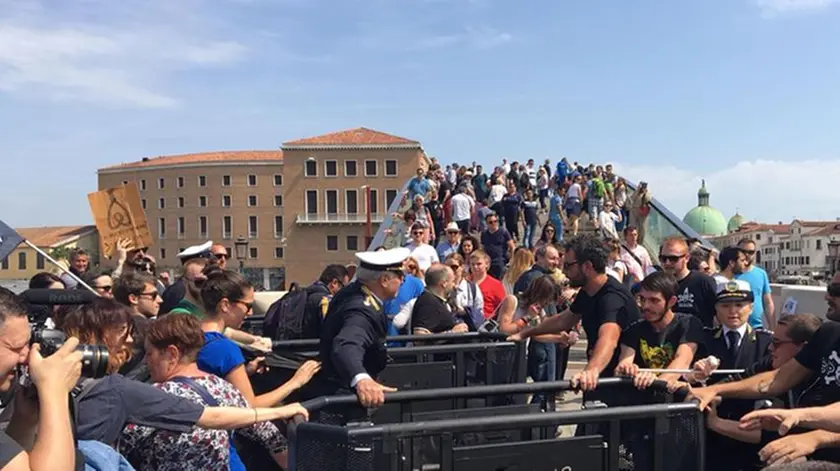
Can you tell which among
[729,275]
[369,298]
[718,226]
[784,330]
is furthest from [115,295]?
[718,226]

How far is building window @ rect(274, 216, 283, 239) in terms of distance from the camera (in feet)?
295

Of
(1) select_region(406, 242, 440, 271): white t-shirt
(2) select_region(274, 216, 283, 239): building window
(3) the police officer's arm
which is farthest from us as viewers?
(2) select_region(274, 216, 283, 239): building window

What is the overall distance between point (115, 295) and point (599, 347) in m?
3.42

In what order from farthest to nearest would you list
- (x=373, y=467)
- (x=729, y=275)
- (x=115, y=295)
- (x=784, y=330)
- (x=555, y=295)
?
(x=729, y=275), (x=555, y=295), (x=115, y=295), (x=784, y=330), (x=373, y=467)

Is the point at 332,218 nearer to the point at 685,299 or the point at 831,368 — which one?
the point at 685,299

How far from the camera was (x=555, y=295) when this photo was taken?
6.93m

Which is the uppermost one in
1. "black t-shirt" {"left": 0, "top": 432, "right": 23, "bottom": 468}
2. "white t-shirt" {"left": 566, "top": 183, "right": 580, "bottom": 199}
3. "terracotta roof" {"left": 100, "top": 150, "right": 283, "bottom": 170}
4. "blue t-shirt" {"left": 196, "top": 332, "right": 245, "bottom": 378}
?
"terracotta roof" {"left": 100, "top": 150, "right": 283, "bottom": 170}

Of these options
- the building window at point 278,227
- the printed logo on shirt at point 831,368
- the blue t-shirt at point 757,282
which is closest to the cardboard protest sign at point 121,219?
the blue t-shirt at point 757,282

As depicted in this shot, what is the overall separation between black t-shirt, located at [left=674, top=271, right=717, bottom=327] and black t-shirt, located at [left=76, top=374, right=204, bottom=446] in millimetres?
4366

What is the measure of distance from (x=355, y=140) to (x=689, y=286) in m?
74.7

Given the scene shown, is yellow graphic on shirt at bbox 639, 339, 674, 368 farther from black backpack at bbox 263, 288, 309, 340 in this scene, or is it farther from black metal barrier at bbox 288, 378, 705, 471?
black backpack at bbox 263, 288, 309, 340

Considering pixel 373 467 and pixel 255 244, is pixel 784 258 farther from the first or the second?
pixel 373 467

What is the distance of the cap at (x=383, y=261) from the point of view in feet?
13.9

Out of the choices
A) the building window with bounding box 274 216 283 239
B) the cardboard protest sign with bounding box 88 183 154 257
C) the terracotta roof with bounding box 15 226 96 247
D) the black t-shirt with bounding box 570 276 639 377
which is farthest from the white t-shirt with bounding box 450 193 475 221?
the terracotta roof with bounding box 15 226 96 247
